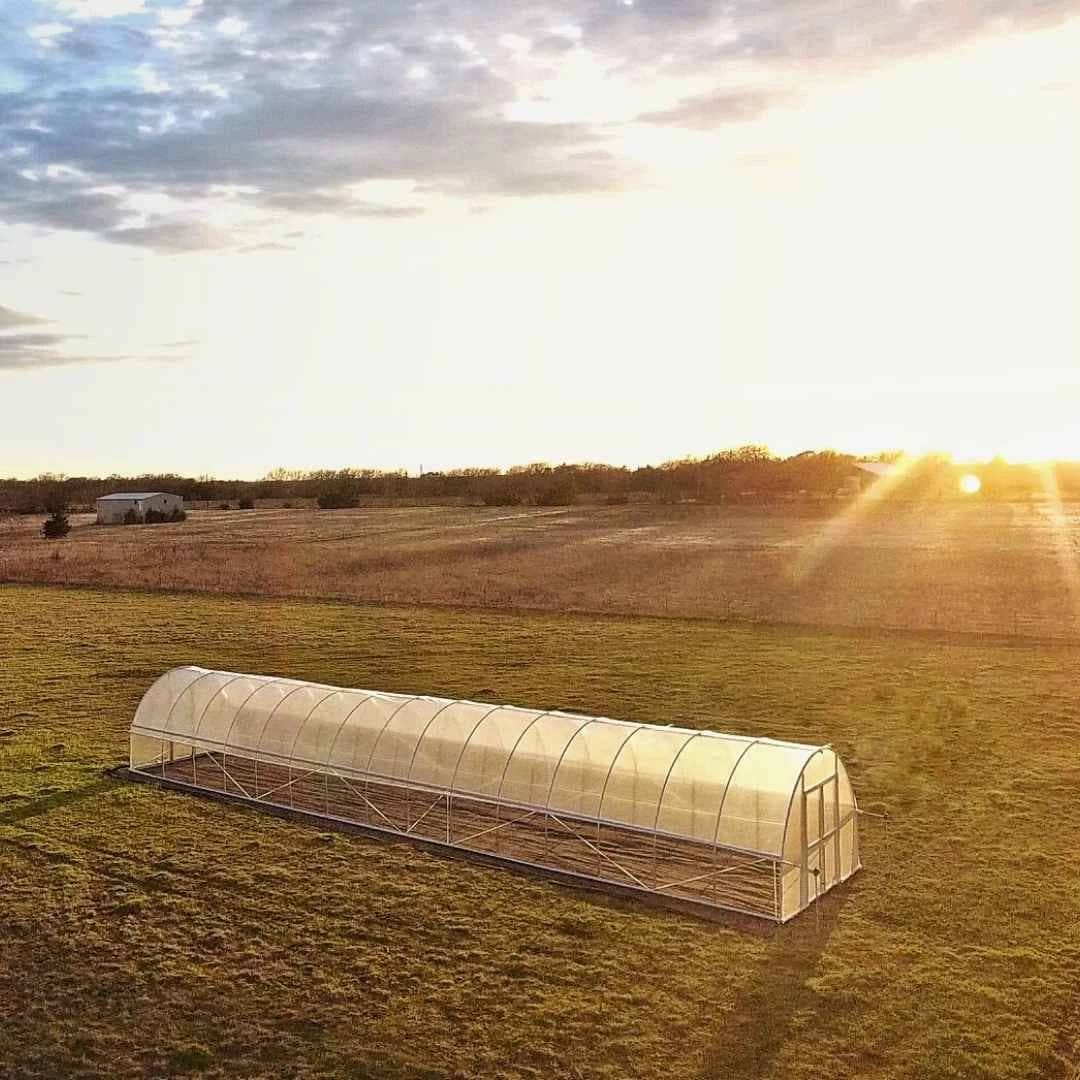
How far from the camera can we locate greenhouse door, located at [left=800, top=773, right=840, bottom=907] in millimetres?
16797

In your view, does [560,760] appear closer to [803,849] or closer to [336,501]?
[803,849]

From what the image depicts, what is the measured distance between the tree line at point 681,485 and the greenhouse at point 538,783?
94073 millimetres

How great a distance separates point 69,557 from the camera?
73.3m

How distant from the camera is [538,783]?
19.2m

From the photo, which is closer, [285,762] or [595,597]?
[285,762]

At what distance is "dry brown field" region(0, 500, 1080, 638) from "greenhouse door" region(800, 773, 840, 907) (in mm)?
26994

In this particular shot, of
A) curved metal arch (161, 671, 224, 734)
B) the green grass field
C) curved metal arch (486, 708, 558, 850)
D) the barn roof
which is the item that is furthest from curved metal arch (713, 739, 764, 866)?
the barn roof

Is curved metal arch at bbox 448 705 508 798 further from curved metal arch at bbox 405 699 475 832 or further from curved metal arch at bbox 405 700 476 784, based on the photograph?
curved metal arch at bbox 405 700 476 784

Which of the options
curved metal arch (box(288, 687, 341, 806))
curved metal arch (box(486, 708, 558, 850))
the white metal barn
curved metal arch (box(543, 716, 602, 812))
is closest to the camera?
curved metal arch (box(543, 716, 602, 812))

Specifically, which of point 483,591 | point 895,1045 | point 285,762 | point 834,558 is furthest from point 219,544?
point 895,1045

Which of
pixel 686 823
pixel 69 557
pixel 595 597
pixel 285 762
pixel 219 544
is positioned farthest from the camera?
pixel 219 544

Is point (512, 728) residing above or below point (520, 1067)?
above

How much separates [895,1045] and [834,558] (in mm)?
55437

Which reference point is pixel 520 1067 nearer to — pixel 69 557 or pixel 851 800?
pixel 851 800
